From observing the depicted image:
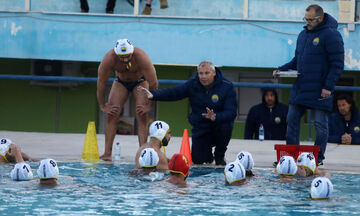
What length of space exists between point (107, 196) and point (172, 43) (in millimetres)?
9916

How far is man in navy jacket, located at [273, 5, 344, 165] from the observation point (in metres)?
8.99

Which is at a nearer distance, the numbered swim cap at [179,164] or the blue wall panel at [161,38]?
the numbered swim cap at [179,164]

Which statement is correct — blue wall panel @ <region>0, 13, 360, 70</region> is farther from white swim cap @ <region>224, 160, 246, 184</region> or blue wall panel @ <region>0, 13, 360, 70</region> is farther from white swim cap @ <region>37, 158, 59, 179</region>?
white swim cap @ <region>37, 158, 59, 179</region>

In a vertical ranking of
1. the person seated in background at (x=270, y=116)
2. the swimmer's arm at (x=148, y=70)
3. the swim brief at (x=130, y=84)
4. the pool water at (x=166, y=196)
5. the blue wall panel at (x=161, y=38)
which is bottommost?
the pool water at (x=166, y=196)

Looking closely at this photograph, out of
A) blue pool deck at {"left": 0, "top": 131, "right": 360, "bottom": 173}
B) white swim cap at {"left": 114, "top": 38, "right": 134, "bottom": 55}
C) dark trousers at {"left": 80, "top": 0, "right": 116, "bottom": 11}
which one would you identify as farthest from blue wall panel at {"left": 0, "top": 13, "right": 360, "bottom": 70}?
white swim cap at {"left": 114, "top": 38, "right": 134, "bottom": 55}

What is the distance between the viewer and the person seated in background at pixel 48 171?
25.1 ft

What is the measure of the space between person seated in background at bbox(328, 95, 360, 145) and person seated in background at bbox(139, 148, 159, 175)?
4.70 meters

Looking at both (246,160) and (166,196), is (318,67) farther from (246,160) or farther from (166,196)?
(166,196)

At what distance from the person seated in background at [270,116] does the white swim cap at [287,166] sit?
4.50 m

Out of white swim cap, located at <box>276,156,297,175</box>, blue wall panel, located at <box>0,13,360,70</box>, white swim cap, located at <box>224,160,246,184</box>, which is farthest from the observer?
blue wall panel, located at <box>0,13,360,70</box>

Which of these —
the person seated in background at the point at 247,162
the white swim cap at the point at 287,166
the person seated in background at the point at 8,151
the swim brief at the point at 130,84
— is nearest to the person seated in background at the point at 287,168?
the white swim cap at the point at 287,166

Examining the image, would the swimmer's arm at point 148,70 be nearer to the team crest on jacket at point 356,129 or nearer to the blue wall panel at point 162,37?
the team crest on jacket at point 356,129

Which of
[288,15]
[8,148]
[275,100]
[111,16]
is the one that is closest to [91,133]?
[8,148]

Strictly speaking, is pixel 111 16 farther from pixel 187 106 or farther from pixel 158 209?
pixel 158 209
